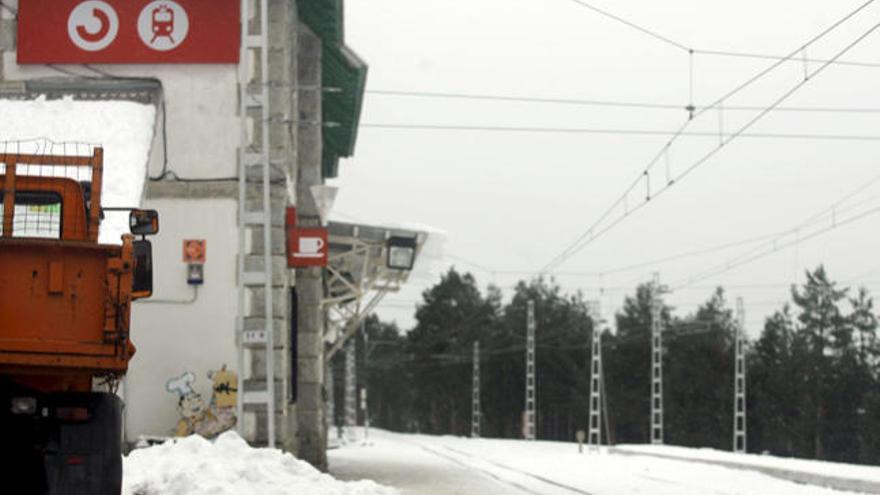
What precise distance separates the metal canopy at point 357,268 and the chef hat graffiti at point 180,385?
27.9ft

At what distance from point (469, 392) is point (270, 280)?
113 metres

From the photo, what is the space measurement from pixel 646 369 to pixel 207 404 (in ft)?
343

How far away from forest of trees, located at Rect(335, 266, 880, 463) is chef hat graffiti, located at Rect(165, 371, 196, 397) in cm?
8468

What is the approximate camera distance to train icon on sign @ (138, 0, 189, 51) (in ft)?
85.9

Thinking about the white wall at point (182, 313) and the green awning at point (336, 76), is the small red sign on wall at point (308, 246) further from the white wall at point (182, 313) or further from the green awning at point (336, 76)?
the green awning at point (336, 76)

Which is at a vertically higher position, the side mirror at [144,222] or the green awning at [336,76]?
the green awning at [336,76]

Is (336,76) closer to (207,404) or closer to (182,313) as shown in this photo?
(182,313)

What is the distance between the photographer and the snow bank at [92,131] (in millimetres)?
23484

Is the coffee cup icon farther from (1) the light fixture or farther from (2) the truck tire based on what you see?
(2) the truck tire

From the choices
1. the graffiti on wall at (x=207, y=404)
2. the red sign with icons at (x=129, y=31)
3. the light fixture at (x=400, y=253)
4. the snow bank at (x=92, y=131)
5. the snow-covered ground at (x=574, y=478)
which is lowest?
the snow-covered ground at (x=574, y=478)

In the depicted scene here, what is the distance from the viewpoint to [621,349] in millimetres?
130625

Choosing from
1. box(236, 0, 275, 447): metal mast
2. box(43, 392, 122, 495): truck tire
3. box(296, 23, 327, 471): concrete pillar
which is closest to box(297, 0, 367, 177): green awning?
box(296, 23, 327, 471): concrete pillar

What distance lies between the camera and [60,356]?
35.2ft

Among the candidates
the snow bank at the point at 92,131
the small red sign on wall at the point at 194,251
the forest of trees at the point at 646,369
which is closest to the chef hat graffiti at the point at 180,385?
the small red sign on wall at the point at 194,251
